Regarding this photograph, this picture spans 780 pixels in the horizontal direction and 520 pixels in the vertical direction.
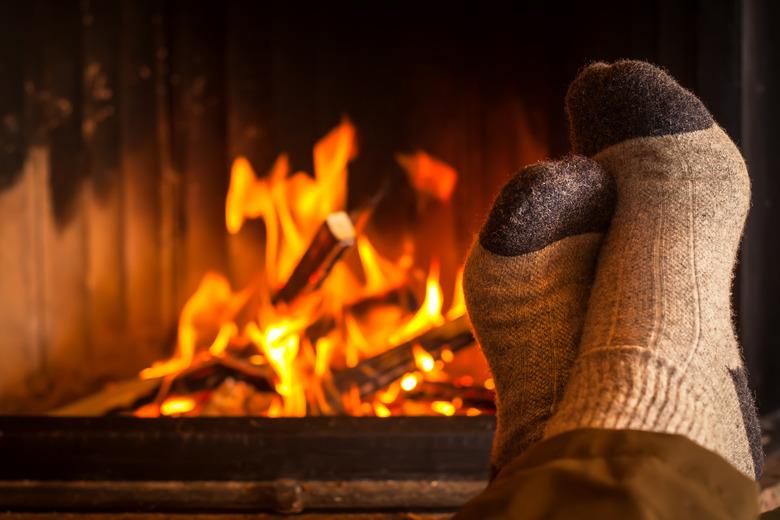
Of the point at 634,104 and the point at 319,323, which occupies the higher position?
the point at 634,104

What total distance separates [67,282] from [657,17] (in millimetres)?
1028

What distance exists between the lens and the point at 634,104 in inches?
32.7

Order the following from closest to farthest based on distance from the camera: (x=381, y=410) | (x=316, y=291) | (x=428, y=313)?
(x=381, y=410) → (x=316, y=291) → (x=428, y=313)

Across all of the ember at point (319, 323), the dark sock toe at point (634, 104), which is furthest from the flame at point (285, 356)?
the dark sock toe at point (634, 104)

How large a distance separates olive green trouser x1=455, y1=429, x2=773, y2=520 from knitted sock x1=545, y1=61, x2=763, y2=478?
0.07 ft

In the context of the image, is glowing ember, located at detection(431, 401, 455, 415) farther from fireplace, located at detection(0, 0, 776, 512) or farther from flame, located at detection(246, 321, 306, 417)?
flame, located at detection(246, 321, 306, 417)

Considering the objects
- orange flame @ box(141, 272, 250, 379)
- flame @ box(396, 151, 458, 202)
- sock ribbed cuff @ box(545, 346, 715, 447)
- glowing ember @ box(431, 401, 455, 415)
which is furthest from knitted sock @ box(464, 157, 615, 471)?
orange flame @ box(141, 272, 250, 379)

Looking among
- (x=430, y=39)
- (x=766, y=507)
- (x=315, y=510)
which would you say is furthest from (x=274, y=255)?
(x=766, y=507)

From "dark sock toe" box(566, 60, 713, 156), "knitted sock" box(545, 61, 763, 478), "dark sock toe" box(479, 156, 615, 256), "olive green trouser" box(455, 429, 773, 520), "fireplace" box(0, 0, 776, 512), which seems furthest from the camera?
"fireplace" box(0, 0, 776, 512)

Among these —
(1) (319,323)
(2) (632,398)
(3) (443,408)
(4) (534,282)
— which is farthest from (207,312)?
(2) (632,398)

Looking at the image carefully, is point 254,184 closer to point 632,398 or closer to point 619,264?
point 619,264

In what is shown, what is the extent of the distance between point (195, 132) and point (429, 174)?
423 millimetres

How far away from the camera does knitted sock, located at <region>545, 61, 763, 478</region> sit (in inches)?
21.2

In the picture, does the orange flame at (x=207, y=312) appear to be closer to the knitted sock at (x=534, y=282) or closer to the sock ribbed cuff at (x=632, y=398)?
the knitted sock at (x=534, y=282)
